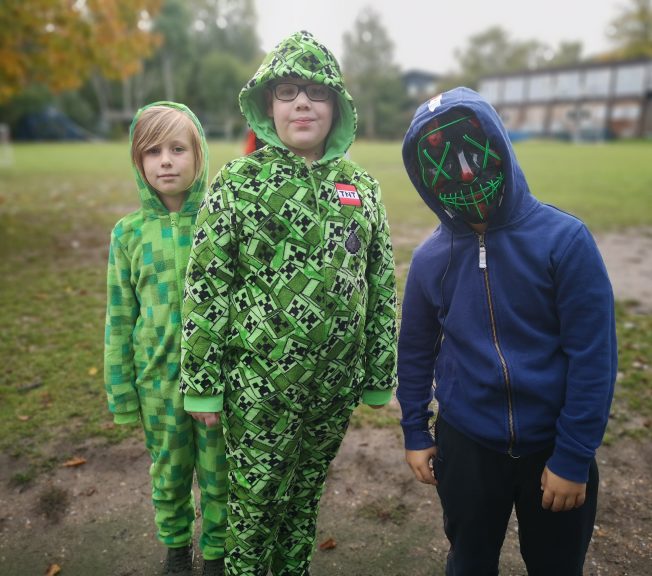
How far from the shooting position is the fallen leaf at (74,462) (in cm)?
338

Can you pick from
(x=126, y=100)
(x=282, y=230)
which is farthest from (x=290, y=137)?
(x=126, y=100)

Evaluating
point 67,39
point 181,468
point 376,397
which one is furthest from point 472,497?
point 67,39

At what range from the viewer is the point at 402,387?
6.97ft

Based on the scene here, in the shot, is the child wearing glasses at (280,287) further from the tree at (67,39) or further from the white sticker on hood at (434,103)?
the tree at (67,39)

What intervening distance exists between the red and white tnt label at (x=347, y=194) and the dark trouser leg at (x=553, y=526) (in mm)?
963

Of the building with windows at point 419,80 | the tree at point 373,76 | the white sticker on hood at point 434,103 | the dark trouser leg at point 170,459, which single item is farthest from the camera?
the building with windows at point 419,80

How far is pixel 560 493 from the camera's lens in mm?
1748

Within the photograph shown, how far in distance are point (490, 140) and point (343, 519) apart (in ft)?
6.54

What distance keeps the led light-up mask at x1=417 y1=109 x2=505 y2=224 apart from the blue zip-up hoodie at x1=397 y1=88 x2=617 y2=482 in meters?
0.03

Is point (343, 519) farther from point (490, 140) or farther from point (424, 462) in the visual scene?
point (490, 140)

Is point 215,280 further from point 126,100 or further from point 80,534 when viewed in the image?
point 126,100

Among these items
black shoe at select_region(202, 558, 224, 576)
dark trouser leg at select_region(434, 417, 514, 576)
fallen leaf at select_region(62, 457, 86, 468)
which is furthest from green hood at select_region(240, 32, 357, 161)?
fallen leaf at select_region(62, 457, 86, 468)

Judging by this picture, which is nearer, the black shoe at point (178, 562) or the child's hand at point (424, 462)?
the child's hand at point (424, 462)

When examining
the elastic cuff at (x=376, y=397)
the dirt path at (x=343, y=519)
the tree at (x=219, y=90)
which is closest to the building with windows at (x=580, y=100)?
the tree at (x=219, y=90)
